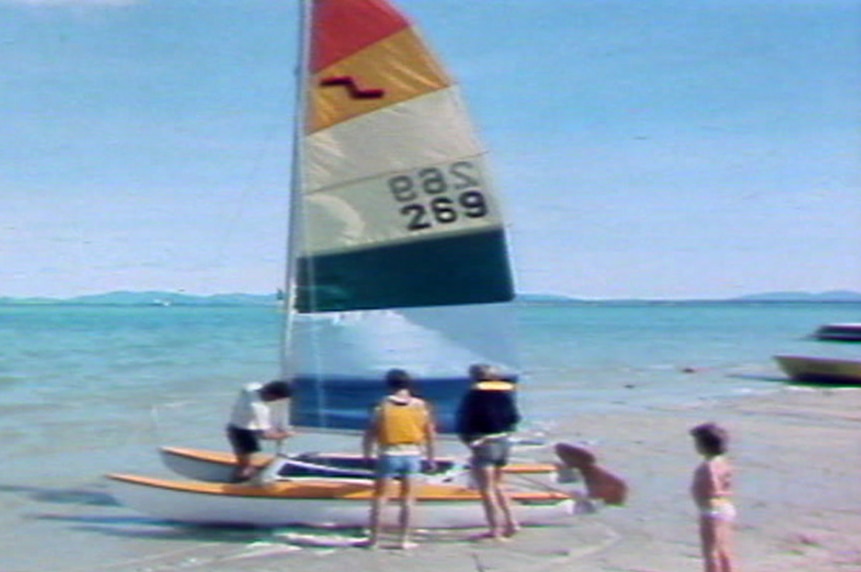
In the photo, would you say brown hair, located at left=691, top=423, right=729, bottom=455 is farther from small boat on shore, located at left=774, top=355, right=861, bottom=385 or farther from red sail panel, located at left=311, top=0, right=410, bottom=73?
small boat on shore, located at left=774, top=355, right=861, bottom=385

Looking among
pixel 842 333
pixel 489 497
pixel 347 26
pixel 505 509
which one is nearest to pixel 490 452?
pixel 489 497

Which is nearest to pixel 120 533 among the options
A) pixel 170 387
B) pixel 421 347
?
pixel 421 347

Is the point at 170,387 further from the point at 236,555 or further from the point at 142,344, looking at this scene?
the point at 142,344

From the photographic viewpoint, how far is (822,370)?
97.2ft

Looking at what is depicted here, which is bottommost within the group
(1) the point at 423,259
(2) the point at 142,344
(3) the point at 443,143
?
(2) the point at 142,344

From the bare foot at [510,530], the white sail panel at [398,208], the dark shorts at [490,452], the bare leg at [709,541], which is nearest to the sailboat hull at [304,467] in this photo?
the bare foot at [510,530]

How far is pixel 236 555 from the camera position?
9172mm

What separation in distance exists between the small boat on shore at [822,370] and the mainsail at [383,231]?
2051cm

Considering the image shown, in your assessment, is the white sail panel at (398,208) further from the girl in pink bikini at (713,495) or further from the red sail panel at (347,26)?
Result: the girl in pink bikini at (713,495)

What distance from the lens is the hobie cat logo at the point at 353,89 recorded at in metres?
9.99

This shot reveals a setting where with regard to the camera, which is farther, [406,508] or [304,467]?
[304,467]

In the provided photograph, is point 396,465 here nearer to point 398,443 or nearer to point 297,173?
point 398,443

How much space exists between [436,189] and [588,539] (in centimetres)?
301

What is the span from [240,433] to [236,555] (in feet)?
3.68
